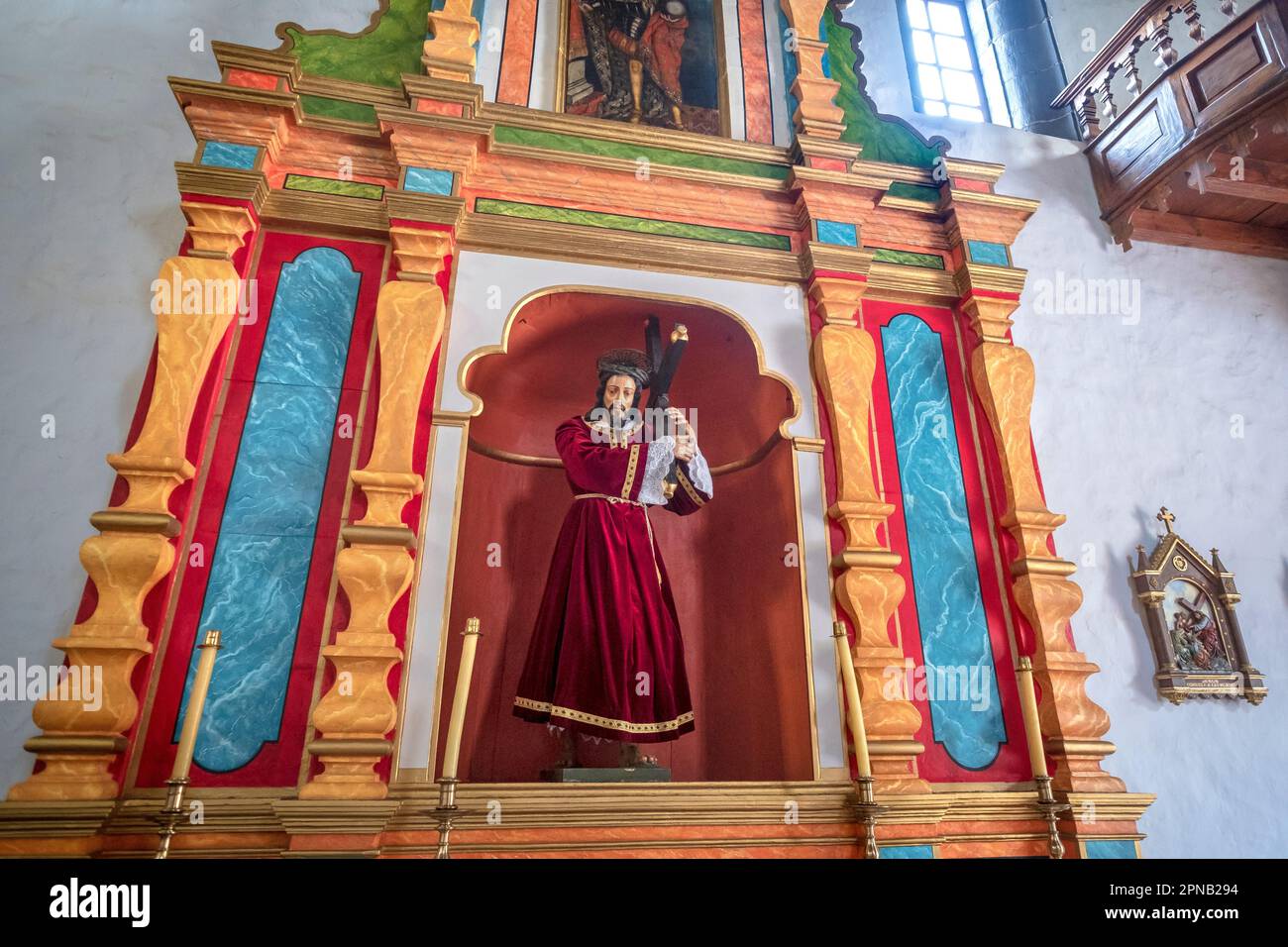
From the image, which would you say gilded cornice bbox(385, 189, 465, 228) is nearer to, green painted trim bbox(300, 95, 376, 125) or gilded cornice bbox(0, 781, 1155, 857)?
green painted trim bbox(300, 95, 376, 125)

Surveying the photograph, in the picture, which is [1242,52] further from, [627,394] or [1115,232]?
A: [627,394]

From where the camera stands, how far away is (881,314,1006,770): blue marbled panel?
159 inches

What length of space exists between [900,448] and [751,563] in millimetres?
1016

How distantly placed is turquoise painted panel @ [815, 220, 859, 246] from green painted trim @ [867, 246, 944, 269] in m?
0.20

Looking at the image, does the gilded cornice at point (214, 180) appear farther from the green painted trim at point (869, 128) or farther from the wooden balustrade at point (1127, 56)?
the wooden balustrade at point (1127, 56)

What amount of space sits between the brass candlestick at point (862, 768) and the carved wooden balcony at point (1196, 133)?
408 centimetres

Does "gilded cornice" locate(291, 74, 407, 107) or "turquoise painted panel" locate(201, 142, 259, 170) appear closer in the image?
"turquoise painted panel" locate(201, 142, 259, 170)

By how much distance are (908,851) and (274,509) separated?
10.3ft

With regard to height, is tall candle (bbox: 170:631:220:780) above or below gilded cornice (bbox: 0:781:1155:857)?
above

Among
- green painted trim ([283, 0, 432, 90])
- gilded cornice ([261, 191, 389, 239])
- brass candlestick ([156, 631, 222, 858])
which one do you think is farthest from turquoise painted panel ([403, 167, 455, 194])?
brass candlestick ([156, 631, 222, 858])

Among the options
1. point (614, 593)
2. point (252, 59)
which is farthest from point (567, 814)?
point (252, 59)

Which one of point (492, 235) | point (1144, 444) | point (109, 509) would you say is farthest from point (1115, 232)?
point (109, 509)

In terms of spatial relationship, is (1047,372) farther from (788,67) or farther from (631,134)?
(631,134)

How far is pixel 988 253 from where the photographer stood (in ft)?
16.5
